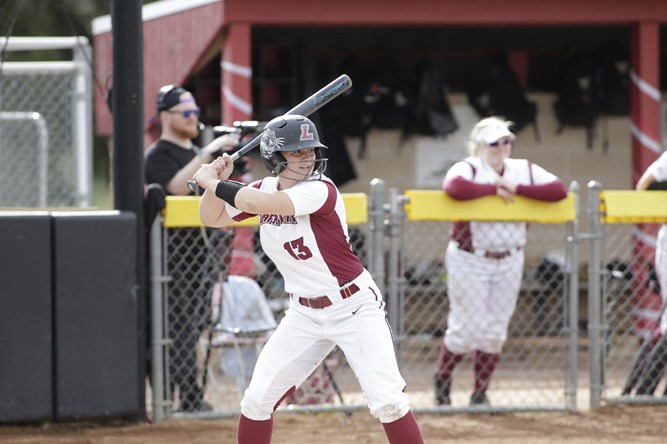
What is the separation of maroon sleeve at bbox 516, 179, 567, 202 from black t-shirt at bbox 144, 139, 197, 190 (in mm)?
2086

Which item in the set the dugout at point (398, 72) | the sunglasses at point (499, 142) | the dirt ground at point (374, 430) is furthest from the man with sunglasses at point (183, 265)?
the dugout at point (398, 72)

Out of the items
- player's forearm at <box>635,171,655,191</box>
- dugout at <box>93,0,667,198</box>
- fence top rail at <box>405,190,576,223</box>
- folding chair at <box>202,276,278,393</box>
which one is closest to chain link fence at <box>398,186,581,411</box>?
fence top rail at <box>405,190,576,223</box>

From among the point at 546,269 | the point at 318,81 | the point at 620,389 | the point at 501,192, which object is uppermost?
the point at 318,81

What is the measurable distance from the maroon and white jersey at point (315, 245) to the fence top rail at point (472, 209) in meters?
2.19

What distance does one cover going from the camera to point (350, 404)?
7.32m

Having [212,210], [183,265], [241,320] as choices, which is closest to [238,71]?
[241,320]

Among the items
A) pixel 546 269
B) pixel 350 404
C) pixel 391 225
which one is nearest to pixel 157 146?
pixel 391 225

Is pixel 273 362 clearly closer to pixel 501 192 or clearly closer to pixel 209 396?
pixel 501 192

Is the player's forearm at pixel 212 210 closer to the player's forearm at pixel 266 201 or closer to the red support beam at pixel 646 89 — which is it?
the player's forearm at pixel 266 201

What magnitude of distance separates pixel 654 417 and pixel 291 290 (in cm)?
315

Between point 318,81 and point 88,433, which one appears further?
point 318,81

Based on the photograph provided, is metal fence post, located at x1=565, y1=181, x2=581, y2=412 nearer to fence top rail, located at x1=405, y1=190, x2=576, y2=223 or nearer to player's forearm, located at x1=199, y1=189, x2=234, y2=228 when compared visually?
fence top rail, located at x1=405, y1=190, x2=576, y2=223

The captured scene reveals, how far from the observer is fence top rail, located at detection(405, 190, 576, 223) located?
7.29 meters

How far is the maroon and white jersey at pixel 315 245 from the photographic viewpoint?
5070 mm
